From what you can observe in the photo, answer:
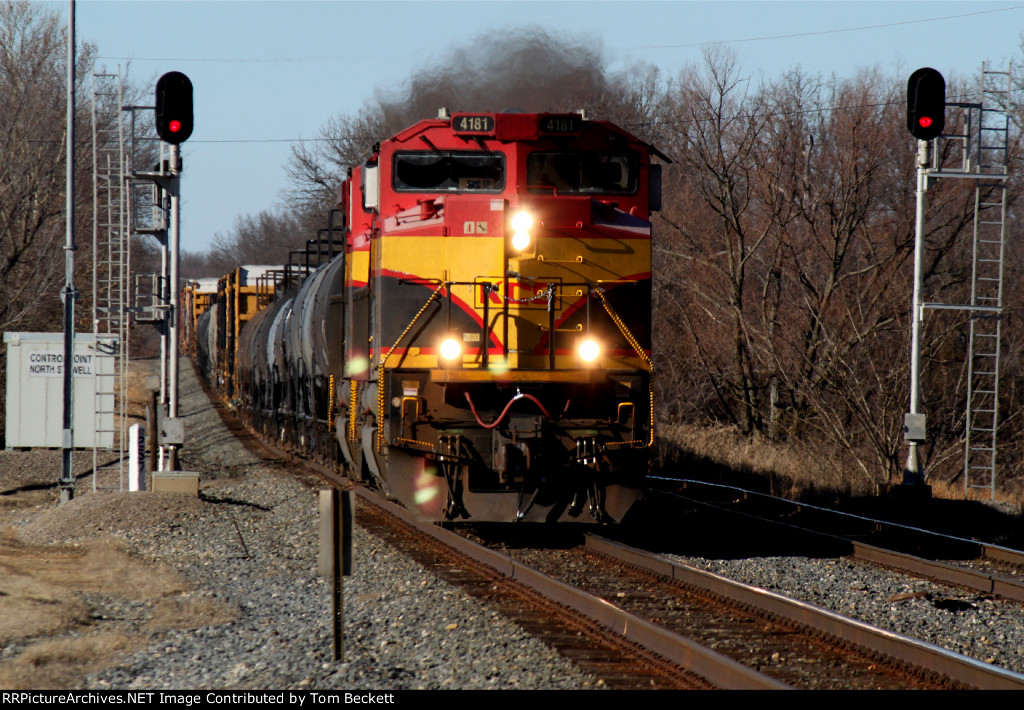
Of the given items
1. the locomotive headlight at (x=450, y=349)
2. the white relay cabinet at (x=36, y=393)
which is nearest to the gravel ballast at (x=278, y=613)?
the locomotive headlight at (x=450, y=349)

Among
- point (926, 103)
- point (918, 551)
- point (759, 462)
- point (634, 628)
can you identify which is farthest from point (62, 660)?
point (759, 462)

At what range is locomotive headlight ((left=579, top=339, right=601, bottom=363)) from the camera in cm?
973

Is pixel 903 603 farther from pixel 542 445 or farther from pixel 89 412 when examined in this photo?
pixel 89 412

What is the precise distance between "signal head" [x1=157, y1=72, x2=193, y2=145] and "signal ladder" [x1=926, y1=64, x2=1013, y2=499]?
9930 mm

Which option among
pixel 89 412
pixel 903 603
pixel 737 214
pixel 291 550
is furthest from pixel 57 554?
pixel 737 214

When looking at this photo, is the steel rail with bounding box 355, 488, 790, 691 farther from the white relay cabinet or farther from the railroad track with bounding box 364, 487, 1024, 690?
the white relay cabinet

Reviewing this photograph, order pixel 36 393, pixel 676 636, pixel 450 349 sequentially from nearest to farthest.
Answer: pixel 676 636 → pixel 450 349 → pixel 36 393

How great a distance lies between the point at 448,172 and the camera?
10141 mm

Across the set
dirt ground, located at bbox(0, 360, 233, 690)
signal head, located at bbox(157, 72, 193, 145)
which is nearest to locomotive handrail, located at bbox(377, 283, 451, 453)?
dirt ground, located at bbox(0, 360, 233, 690)

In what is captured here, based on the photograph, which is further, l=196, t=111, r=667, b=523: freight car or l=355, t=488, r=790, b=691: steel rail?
l=196, t=111, r=667, b=523: freight car

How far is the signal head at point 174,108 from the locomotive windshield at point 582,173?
4.55m

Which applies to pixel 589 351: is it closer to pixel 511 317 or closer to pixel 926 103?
pixel 511 317

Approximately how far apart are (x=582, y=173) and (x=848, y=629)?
5075 millimetres

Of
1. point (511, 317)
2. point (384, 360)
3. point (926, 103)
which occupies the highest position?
point (926, 103)
